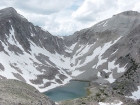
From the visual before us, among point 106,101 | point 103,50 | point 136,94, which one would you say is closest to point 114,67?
point 103,50

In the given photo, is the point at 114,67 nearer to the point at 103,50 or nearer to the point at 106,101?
the point at 103,50

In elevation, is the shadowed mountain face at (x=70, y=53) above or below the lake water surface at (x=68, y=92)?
above

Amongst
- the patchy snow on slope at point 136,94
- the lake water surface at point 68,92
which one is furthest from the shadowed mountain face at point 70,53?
the lake water surface at point 68,92

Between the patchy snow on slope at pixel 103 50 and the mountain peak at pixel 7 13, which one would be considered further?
the mountain peak at pixel 7 13

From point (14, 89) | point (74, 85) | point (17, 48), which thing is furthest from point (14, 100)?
point (17, 48)

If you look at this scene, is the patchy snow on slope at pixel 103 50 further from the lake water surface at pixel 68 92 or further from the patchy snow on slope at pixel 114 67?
the lake water surface at pixel 68 92

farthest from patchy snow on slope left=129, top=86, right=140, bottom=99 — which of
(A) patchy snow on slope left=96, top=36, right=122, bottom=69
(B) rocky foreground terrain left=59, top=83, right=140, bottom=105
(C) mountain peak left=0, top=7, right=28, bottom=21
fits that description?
(C) mountain peak left=0, top=7, right=28, bottom=21

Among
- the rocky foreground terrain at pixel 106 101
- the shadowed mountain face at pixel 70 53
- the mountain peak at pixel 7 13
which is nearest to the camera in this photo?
the rocky foreground terrain at pixel 106 101
